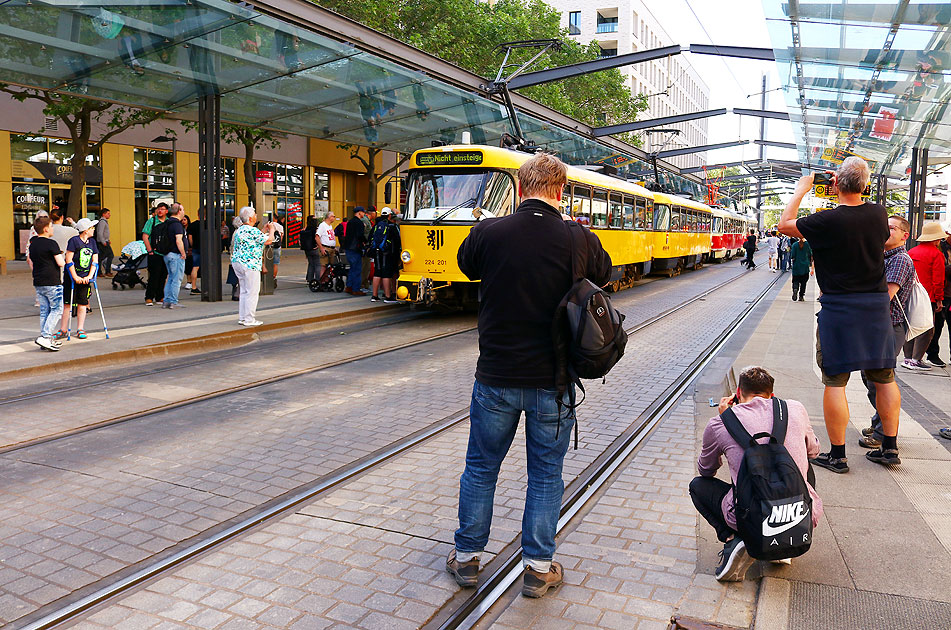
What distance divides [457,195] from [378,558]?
33.5ft

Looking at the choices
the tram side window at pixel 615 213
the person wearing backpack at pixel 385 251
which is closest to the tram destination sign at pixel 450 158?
the person wearing backpack at pixel 385 251

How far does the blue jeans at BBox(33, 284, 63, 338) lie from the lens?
31.8 feet

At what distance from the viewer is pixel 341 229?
1856 centimetres

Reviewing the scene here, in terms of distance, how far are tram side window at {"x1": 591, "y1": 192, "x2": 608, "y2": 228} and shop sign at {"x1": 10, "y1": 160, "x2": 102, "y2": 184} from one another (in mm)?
16579

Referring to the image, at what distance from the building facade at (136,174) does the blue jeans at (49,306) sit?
9173 millimetres

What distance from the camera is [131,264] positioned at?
56.0 ft

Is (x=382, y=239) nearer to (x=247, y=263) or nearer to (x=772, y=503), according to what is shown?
(x=247, y=263)

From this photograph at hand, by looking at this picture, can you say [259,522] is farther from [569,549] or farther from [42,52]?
[42,52]

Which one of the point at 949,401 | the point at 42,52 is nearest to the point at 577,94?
the point at 42,52

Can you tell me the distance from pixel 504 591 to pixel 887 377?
3160 millimetres

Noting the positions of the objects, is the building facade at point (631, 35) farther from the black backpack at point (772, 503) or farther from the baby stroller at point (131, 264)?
the black backpack at point (772, 503)

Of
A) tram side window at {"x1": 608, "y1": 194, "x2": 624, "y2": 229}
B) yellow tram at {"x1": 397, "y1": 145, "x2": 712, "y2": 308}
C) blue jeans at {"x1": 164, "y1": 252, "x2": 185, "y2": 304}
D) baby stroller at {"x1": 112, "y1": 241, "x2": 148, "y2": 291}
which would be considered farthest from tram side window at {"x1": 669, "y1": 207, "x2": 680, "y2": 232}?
blue jeans at {"x1": 164, "y1": 252, "x2": 185, "y2": 304}

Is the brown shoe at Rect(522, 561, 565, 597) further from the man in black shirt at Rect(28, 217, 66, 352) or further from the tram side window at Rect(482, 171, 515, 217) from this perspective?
the tram side window at Rect(482, 171, 515, 217)

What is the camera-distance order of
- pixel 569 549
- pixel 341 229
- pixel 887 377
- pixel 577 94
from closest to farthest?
pixel 569 549 → pixel 887 377 → pixel 341 229 → pixel 577 94
